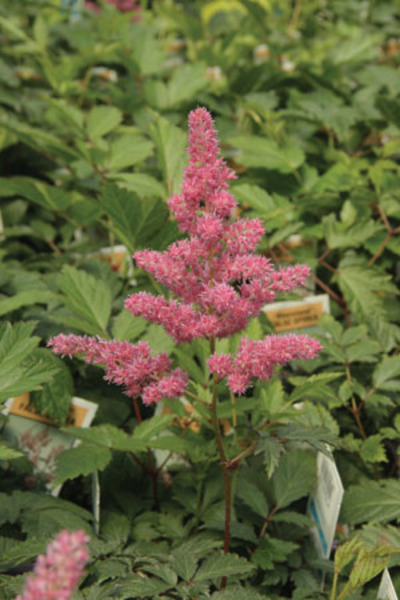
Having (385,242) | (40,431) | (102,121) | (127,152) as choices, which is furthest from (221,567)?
(102,121)

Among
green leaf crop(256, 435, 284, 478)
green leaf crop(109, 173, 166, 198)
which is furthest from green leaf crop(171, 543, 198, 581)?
green leaf crop(109, 173, 166, 198)

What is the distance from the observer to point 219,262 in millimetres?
759

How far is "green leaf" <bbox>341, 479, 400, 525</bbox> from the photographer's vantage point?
102cm

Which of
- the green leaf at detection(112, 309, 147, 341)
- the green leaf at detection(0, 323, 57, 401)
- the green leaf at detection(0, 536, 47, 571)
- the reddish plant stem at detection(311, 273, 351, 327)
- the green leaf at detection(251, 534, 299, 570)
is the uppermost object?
the green leaf at detection(0, 323, 57, 401)

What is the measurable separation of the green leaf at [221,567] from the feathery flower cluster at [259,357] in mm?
231

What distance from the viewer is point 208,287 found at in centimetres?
76

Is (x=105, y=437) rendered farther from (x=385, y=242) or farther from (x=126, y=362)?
(x=385, y=242)

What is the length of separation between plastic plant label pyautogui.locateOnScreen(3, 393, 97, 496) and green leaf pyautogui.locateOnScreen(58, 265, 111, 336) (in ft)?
0.55

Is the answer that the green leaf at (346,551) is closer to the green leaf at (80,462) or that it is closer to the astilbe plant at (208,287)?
the astilbe plant at (208,287)

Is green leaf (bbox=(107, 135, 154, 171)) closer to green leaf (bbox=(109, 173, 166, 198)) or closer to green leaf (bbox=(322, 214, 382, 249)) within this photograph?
green leaf (bbox=(109, 173, 166, 198))

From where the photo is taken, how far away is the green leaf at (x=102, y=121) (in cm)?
163

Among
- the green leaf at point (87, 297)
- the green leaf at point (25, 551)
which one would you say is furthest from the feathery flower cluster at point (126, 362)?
the green leaf at point (87, 297)

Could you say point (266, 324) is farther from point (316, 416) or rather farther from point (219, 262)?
point (219, 262)

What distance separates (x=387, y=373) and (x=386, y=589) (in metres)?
0.39
